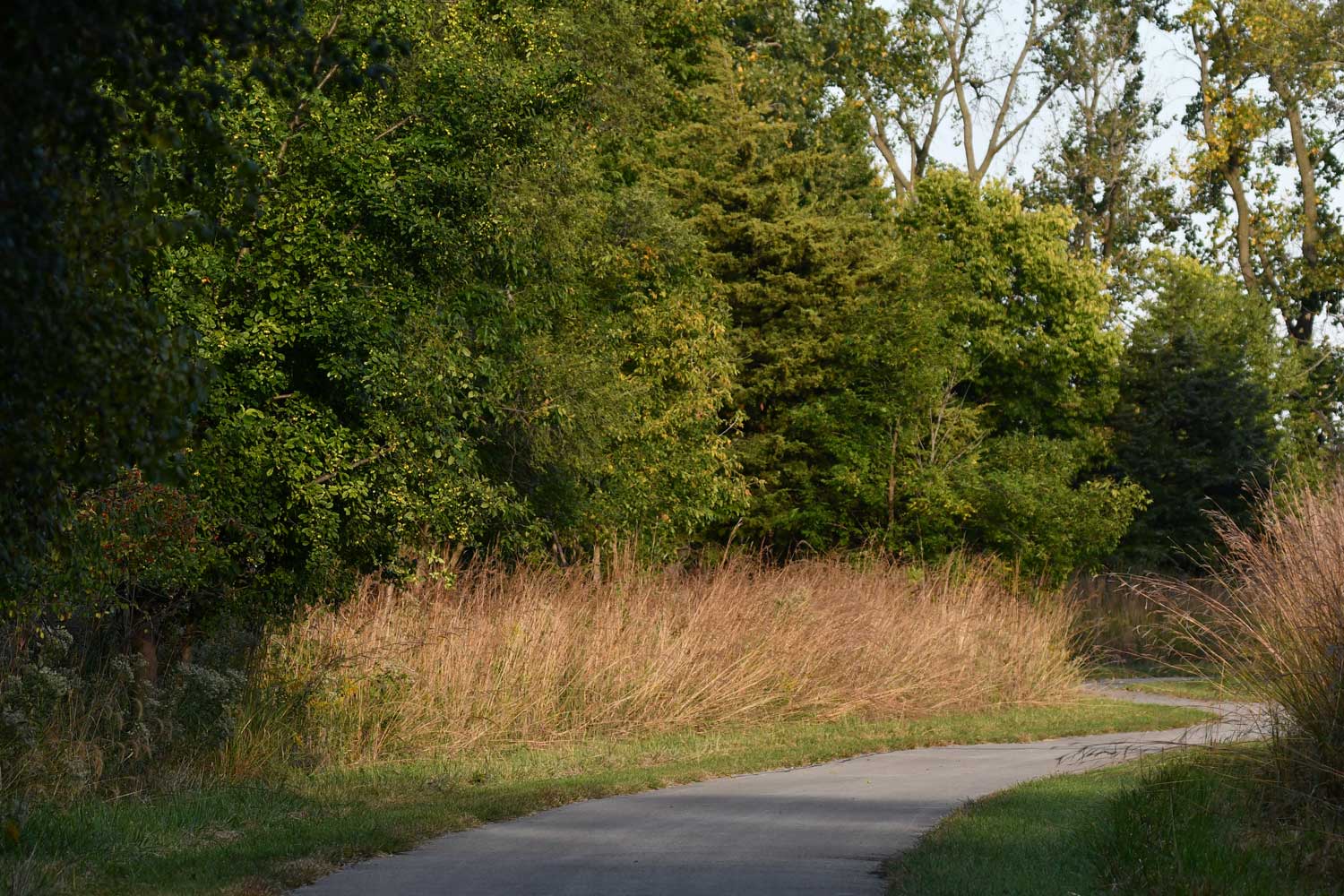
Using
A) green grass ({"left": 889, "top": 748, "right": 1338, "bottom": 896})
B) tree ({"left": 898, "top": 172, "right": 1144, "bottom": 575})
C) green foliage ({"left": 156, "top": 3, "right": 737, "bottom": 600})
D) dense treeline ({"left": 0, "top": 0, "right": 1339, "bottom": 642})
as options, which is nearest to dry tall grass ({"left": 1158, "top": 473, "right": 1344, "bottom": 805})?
green grass ({"left": 889, "top": 748, "right": 1338, "bottom": 896})

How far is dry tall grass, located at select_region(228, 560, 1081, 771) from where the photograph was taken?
14.3 m

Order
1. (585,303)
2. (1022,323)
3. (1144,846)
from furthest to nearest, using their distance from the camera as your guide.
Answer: (1022,323) → (585,303) → (1144,846)

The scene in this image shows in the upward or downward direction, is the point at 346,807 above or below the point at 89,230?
below

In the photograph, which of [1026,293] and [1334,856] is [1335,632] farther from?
[1026,293]

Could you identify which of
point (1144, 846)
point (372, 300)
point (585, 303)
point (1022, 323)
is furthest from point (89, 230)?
point (1022, 323)

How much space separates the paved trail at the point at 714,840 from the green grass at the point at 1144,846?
11.9 inches

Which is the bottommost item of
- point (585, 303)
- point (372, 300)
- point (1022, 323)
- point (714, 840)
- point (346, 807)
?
point (346, 807)

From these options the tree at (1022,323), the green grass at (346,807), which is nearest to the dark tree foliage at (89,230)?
the green grass at (346,807)

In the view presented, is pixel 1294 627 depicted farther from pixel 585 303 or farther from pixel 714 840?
pixel 585 303

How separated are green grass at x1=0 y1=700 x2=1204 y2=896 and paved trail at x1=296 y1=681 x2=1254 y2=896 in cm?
32

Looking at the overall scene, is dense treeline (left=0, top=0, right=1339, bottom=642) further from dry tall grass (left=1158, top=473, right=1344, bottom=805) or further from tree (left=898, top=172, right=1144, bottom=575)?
dry tall grass (left=1158, top=473, right=1344, bottom=805)

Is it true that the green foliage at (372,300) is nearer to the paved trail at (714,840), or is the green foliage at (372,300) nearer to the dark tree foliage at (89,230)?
the paved trail at (714,840)

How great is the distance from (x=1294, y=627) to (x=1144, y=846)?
2.11m

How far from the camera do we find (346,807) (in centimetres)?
1086
